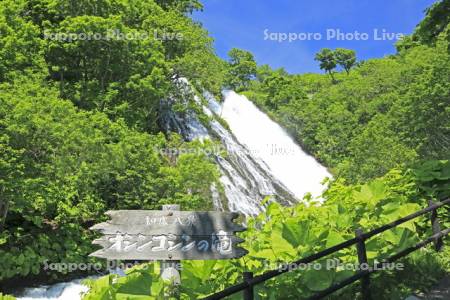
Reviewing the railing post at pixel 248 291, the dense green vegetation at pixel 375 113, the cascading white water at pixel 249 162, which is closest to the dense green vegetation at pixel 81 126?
the cascading white water at pixel 249 162

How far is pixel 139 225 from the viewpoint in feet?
13.5

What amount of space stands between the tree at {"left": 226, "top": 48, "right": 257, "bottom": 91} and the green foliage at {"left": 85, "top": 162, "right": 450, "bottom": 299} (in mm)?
53199

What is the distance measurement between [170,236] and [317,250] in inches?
50.5

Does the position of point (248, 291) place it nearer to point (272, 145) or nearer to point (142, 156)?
point (142, 156)

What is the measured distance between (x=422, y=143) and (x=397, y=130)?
3.23m

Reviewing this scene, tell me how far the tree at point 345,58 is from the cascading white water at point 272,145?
4376 cm

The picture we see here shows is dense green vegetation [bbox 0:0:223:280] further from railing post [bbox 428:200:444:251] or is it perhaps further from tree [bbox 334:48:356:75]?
tree [bbox 334:48:356:75]

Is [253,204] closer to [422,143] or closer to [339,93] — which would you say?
[422,143]

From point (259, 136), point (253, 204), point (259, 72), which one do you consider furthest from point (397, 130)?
point (259, 72)

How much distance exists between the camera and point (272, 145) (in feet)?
116

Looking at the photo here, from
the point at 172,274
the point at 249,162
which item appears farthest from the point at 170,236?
the point at 249,162

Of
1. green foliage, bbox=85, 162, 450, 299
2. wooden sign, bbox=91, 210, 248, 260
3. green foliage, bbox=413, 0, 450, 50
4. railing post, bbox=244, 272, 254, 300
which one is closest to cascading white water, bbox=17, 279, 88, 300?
green foliage, bbox=85, 162, 450, 299

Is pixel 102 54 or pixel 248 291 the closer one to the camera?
pixel 248 291

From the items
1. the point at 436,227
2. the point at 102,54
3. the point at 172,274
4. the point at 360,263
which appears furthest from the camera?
the point at 102,54
